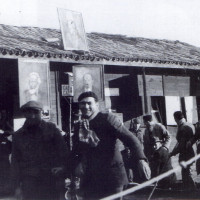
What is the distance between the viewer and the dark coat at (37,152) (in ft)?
17.3

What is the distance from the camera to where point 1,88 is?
35.5 ft

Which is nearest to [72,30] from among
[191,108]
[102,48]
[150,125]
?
[102,48]

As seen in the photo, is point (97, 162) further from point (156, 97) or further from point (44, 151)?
point (156, 97)

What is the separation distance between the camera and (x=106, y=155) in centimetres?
486

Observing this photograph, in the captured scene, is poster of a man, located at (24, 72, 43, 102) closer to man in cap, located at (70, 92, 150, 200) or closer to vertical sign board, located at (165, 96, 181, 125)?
vertical sign board, located at (165, 96, 181, 125)

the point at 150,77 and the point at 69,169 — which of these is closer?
the point at 69,169

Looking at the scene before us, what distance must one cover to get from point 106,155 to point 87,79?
672 cm

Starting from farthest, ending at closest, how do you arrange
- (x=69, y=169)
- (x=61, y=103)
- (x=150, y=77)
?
1. (x=150, y=77)
2. (x=61, y=103)
3. (x=69, y=169)

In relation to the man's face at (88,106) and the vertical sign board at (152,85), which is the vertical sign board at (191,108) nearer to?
the vertical sign board at (152,85)

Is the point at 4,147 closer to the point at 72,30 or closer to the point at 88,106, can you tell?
the point at 72,30

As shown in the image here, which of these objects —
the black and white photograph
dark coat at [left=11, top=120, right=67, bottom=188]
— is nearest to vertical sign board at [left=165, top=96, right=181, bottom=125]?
the black and white photograph

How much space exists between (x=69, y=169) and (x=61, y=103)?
6779 mm

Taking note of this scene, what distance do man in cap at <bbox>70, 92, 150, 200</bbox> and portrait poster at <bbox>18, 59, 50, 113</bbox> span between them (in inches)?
211

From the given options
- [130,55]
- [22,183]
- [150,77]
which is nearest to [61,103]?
[130,55]
